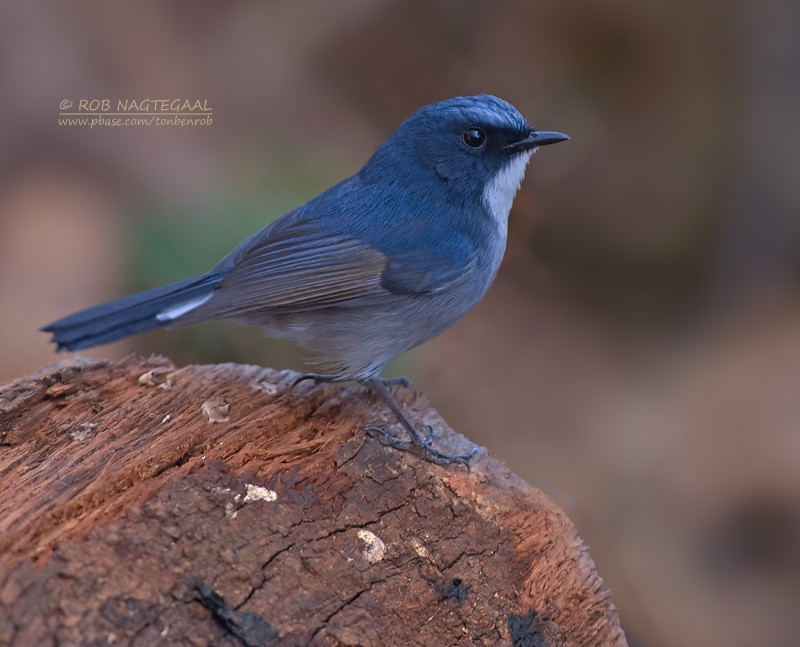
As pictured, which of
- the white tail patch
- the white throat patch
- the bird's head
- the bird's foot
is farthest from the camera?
the white throat patch

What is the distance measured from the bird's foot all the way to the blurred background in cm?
225

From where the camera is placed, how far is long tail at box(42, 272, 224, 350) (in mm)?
3287

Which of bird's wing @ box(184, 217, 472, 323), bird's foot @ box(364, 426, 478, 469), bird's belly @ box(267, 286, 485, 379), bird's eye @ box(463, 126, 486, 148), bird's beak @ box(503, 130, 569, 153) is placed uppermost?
bird's eye @ box(463, 126, 486, 148)

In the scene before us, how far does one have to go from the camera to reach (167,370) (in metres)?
3.44

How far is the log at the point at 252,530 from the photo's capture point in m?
2.27

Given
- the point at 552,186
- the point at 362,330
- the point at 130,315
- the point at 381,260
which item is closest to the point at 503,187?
the point at 381,260

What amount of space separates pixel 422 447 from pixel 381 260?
878 millimetres

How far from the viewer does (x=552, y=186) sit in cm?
638

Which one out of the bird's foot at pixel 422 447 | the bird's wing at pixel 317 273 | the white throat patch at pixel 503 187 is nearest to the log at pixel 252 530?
the bird's foot at pixel 422 447

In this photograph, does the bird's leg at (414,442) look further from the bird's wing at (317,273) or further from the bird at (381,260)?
the bird's wing at (317,273)

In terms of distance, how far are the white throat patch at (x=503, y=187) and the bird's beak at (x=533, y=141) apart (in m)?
0.06

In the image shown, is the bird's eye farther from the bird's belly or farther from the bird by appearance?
the bird's belly

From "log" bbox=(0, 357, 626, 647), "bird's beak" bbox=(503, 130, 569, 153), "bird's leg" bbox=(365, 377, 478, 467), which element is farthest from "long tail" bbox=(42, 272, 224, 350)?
"bird's beak" bbox=(503, 130, 569, 153)

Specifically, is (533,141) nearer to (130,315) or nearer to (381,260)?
(381,260)
